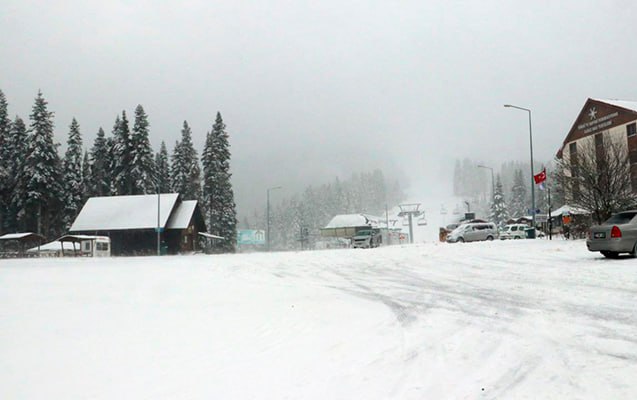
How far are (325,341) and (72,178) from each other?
225 ft

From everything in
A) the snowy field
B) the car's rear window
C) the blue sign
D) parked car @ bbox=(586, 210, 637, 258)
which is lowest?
the blue sign

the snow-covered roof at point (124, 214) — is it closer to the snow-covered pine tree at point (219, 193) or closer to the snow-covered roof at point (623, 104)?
the snow-covered pine tree at point (219, 193)

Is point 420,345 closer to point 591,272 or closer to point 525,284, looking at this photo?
point 525,284

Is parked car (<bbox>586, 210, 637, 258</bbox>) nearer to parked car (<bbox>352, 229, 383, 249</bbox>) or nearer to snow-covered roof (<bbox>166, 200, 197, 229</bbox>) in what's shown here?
parked car (<bbox>352, 229, 383, 249</bbox>)

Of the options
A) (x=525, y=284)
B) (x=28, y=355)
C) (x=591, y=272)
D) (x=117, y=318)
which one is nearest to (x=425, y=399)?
(x=28, y=355)

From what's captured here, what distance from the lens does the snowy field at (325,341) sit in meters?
4.89

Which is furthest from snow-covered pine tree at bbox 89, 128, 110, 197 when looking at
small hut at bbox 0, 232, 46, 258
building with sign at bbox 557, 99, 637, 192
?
building with sign at bbox 557, 99, 637, 192

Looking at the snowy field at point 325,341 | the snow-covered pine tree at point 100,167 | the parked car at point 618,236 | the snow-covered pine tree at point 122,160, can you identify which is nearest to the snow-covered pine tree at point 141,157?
the snow-covered pine tree at point 122,160

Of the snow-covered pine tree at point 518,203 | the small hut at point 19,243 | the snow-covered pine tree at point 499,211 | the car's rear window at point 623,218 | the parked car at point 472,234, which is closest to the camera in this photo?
the car's rear window at point 623,218

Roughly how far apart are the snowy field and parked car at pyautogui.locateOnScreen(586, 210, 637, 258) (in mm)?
4159

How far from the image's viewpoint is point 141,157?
67812mm

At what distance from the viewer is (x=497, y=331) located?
7.07 metres

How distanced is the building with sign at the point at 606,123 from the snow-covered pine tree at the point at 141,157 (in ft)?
169

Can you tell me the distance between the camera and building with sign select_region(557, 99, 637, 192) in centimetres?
4469
